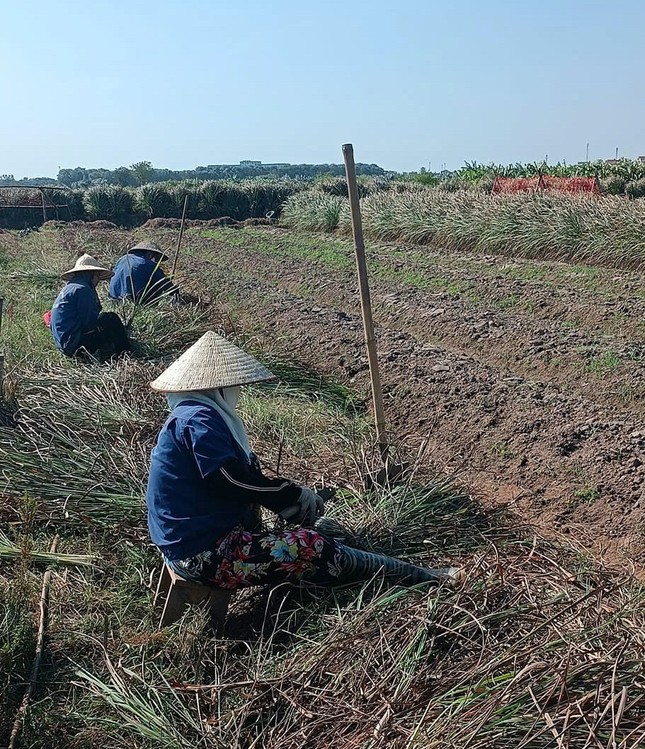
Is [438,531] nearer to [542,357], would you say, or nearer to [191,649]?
[191,649]

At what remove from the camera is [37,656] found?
3172 mm

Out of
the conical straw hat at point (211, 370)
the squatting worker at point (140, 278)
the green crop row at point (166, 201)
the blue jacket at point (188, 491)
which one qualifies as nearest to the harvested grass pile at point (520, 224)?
the squatting worker at point (140, 278)

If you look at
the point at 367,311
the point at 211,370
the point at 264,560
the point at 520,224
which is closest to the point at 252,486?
the point at 264,560

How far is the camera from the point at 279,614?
10.4 feet

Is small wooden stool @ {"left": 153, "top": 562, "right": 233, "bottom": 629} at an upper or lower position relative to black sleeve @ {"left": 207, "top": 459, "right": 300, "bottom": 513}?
lower

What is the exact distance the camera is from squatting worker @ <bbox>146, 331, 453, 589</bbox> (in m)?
3.22

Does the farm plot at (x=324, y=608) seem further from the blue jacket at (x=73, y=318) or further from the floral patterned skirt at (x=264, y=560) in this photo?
the blue jacket at (x=73, y=318)

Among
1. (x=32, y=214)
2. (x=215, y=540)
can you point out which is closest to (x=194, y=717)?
(x=215, y=540)

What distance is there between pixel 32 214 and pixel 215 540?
1136 inches

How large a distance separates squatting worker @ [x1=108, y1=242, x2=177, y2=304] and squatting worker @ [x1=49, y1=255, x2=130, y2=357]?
3.36 ft

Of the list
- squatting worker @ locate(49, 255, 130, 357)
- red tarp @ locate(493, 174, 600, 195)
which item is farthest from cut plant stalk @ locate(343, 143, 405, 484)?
red tarp @ locate(493, 174, 600, 195)

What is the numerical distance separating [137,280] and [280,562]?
5.55 metres

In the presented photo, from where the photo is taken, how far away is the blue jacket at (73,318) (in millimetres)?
6855

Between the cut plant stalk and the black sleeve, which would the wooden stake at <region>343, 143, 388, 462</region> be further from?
the black sleeve
